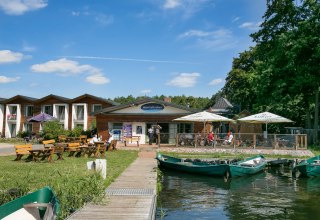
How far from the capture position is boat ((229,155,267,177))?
18844 mm

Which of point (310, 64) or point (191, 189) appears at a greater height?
point (310, 64)

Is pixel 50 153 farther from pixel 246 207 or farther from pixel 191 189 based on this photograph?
pixel 246 207

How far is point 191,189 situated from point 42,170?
662cm

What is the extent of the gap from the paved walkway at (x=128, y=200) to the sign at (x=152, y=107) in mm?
19246

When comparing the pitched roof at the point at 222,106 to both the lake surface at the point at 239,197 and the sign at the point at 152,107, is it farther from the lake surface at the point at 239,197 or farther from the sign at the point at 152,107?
the lake surface at the point at 239,197

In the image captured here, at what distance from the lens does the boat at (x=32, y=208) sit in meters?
8.17

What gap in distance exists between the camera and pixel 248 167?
1941 cm

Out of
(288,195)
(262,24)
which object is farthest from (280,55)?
(288,195)

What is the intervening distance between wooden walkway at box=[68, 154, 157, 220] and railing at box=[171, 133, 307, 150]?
13340 millimetres

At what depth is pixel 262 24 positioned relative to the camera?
3803 cm

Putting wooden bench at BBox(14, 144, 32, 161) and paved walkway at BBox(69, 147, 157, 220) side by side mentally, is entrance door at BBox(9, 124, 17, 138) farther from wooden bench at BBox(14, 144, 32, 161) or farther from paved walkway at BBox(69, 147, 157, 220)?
paved walkway at BBox(69, 147, 157, 220)

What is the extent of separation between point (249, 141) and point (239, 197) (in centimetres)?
1425

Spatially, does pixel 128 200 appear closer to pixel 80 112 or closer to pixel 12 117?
pixel 80 112

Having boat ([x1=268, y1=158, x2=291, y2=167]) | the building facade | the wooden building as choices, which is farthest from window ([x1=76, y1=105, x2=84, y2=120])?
boat ([x1=268, y1=158, x2=291, y2=167])
